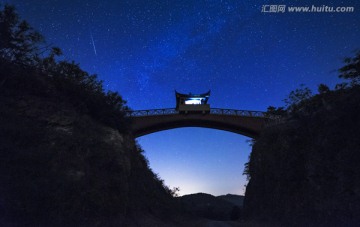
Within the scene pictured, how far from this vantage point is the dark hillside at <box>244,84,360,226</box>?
12.5m

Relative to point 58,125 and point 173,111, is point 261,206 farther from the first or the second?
point 173,111

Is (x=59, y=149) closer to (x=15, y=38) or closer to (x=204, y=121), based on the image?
(x=15, y=38)

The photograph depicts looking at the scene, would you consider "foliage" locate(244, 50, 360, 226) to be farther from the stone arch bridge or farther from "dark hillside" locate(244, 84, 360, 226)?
the stone arch bridge

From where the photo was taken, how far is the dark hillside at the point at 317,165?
12461 mm

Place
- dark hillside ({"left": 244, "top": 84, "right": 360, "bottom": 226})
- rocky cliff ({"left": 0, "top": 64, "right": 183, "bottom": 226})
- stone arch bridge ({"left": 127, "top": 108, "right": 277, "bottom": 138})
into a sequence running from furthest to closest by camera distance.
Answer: stone arch bridge ({"left": 127, "top": 108, "right": 277, "bottom": 138}), dark hillside ({"left": 244, "top": 84, "right": 360, "bottom": 226}), rocky cliff ({"left": 0, "top": 64, "right": 183, "bottom": 226})

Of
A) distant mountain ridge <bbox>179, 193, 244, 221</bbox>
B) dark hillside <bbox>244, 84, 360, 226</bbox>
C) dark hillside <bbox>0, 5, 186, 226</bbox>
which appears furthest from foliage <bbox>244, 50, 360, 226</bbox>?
distant mountain ridge <bbox>179, 193, 244, 221</bbox>

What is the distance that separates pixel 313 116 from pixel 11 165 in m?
18.6

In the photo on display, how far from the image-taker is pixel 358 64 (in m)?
15.1

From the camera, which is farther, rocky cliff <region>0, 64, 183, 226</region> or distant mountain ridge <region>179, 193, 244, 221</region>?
distant mountain ridge <region>179, 193, 244, 221</region>

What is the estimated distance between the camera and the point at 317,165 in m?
15.2

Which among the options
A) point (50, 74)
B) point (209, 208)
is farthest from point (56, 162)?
point (209, 208)

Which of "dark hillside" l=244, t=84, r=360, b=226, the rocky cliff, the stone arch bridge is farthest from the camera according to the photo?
the stone arch bridge

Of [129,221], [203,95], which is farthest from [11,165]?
[203,95]

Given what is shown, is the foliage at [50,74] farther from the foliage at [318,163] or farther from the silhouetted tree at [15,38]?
the foliage at [318,163]
